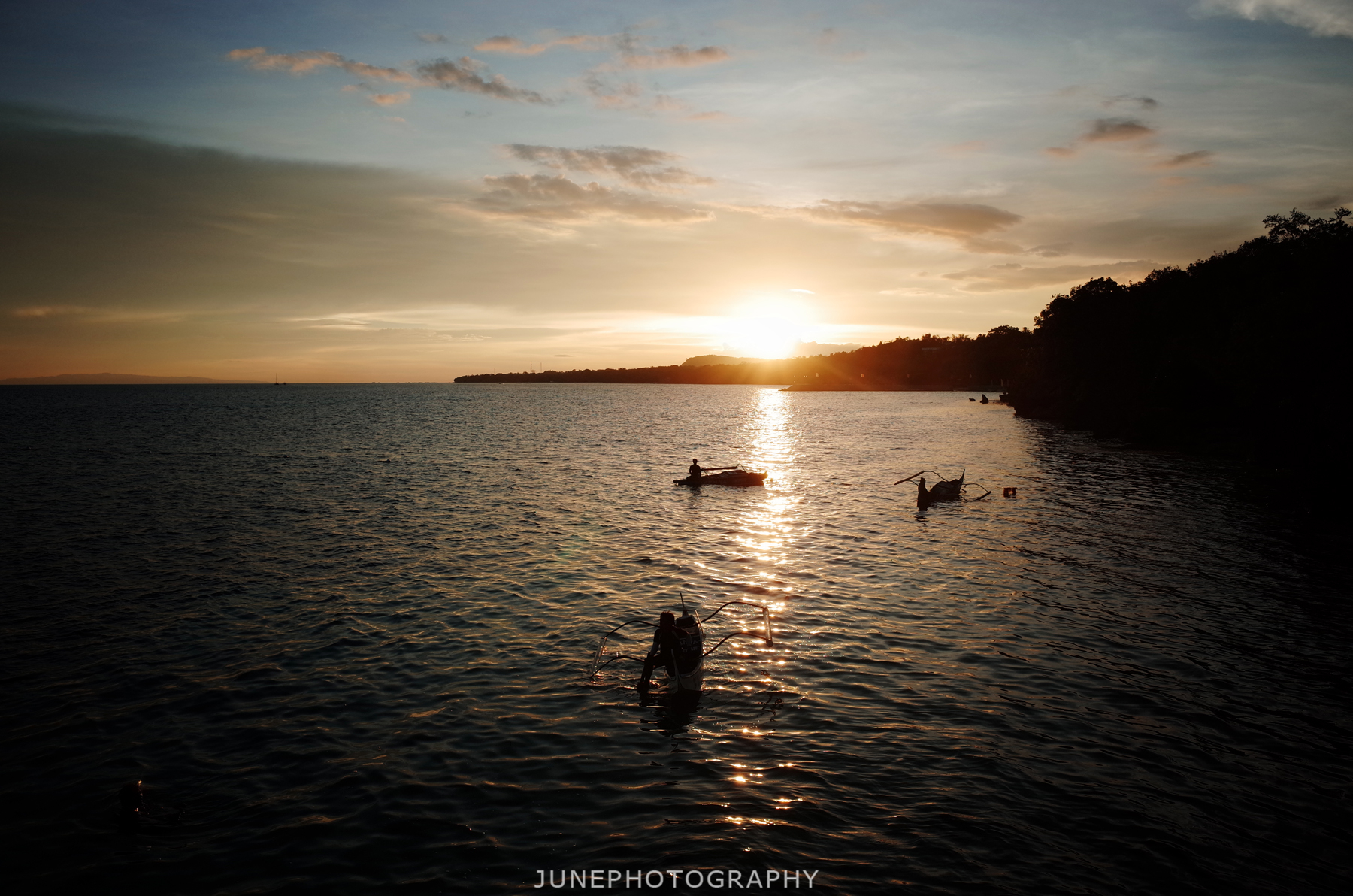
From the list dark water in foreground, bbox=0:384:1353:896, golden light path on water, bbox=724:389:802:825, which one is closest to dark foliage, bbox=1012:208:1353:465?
dark water in foreground, bbox=0:384:1353:896

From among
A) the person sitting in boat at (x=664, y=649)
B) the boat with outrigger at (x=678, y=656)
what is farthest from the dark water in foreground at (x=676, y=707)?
the person sitting in boat at (x=664, y=649)

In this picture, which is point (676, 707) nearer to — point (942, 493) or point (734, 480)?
point (942, 493)

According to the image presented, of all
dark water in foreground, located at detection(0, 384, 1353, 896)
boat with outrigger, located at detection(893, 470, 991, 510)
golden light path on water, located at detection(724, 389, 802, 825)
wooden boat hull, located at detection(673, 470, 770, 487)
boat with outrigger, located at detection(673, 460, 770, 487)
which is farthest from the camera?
wooden boat hull, located at detection(673, 470, 770, 487)

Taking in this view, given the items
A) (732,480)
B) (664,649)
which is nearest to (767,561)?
(664,649)

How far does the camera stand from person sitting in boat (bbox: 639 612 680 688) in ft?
62.5

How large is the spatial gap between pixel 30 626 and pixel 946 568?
3649cm

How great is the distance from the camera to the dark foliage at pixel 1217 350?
161ft

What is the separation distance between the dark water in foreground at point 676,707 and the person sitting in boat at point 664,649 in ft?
3.05

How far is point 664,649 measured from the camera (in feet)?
63.1

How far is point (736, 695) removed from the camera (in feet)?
63.9

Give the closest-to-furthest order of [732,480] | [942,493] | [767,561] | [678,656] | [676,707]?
1. [676,707]
2. [678,656]
3. [767,561]
4. [942,493]
5. [732,480]

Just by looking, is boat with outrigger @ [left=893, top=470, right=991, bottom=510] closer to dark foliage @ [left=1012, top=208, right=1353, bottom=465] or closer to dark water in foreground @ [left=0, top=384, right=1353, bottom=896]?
dark water in foreground @ [left=0, top=384, right=1353, bottom=896]

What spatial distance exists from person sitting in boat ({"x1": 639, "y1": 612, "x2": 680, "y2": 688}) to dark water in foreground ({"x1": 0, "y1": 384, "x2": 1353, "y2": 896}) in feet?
3.05

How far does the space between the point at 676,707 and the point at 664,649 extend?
1520mm
